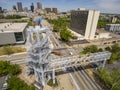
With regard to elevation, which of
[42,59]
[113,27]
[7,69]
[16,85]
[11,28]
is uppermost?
[11,28]

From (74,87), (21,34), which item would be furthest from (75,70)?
(21,34)

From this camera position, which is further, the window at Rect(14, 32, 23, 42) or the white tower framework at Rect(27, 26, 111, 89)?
the window at Rect(14, 32, 23, 42)

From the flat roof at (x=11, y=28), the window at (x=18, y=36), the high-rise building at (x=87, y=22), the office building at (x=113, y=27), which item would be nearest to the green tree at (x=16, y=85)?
the window at (x=18, y=36)

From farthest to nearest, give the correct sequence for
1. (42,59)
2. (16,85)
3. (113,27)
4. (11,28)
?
(113,27) → (11,28) → (42,59) → (16,85)

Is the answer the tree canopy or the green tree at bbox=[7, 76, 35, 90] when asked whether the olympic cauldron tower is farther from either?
the tree canopy

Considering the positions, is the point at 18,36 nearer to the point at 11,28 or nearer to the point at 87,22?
the point at 11,28

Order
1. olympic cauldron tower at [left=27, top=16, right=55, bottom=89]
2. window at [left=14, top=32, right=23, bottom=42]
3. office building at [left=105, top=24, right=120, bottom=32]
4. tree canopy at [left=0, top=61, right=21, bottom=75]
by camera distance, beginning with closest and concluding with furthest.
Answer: olympic cauldron tower at [left=27, top=16, right=55, bottom=89] < tree canopy at [left=0, top=61, right=21, bottom=75] < window at [left=14, top=32, right=23, bottom=42] < office building at [left=105, top=24, right=120, bottom=32]

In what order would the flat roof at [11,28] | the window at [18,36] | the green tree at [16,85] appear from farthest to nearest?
the window at [18,36] < the flat roof at [11,28] < the green tree at [16,85]

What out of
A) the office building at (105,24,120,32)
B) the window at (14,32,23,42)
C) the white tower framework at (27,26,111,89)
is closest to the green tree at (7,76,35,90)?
the white tower framework at (27,26,111,89)

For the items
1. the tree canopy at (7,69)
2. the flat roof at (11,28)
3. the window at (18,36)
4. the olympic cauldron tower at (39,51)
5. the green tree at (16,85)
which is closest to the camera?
the green tree at (16,85)

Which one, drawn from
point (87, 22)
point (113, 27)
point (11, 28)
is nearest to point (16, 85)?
point (11, 28)

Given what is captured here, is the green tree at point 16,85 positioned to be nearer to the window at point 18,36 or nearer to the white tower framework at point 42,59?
the white tower framework at point 42,59
